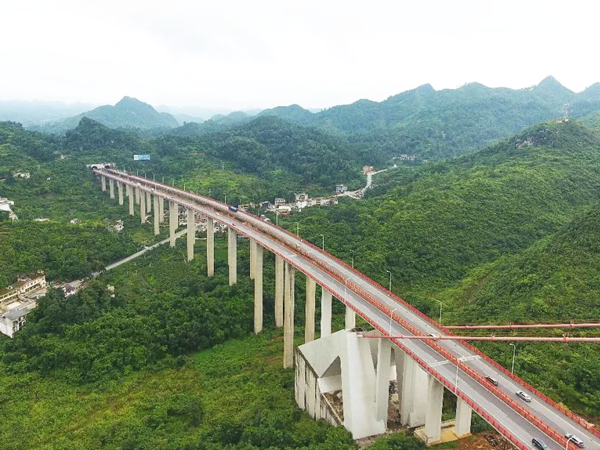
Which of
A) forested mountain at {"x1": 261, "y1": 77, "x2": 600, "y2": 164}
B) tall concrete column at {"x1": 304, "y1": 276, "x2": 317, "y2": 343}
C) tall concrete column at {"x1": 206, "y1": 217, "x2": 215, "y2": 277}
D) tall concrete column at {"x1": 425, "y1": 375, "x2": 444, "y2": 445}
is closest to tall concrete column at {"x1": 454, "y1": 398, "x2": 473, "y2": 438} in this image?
tall concrete column at {"x1": 425, "y1": 375, "x2": 444, "y2": 445}

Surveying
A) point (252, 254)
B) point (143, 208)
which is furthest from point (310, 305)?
point (143, 208)

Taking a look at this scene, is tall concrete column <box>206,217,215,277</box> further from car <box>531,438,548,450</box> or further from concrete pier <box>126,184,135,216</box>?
car <box>531,438,548,450</box>

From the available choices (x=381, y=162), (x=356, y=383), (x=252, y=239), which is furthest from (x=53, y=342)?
(x=381, y=162)

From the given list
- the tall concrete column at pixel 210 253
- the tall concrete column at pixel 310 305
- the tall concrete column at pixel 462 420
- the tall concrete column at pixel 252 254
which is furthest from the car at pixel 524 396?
the tall concrete column at pixel 210 253

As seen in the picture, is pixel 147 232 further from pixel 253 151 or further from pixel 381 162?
pixel 381 162

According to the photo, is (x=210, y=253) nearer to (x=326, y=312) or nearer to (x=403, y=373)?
(x=326, y=312)
